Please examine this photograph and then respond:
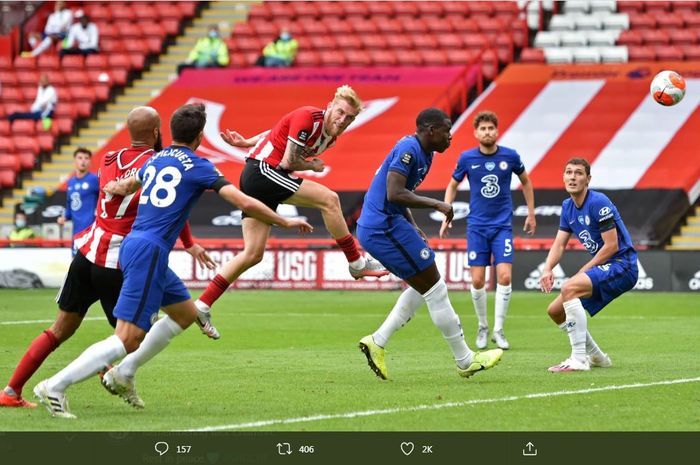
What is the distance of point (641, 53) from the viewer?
30.5 m

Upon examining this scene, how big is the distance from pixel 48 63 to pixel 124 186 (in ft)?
88.7

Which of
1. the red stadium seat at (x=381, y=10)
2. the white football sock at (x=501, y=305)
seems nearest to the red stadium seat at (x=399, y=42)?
the red stadium seat at (x=381, y=10)

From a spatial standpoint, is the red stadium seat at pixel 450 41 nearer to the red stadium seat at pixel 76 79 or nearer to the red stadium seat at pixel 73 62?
the red stadium seat at pixel 76 79

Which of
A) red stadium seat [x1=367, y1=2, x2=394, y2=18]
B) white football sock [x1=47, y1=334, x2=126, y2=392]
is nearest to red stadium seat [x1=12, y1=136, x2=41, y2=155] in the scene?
red stadium seat [x1=367, y1=2, x2=394, y2=18]

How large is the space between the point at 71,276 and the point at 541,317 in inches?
393

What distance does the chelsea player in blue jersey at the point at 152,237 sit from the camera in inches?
322

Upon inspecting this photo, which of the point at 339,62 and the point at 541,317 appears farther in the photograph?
the point at 339,62

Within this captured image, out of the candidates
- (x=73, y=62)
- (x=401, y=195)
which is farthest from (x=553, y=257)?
(x=73, y=62)

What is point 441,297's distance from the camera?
34.1 feet

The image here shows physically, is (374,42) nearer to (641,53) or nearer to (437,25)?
(437,25)

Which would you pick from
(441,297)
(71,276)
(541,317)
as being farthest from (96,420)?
(541,317)
